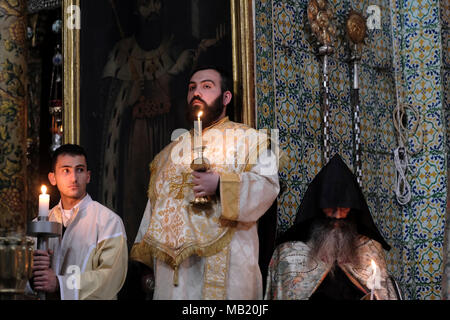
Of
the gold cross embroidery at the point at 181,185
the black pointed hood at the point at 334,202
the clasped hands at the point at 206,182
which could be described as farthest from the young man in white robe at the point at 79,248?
the black pointed hood at the point at 334,202

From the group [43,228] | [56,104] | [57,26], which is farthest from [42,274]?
[57,26]

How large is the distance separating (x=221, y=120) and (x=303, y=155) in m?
1.17

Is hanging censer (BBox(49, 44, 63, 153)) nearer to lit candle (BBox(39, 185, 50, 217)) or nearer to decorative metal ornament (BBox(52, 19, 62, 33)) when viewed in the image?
decorative metal ornament (BBox(52, 19, 62, 33))

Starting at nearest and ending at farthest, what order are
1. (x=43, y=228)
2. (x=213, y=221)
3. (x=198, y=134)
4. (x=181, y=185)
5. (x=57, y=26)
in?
1. (x=43, y=228)
2. (x=198, y=134)
3. (x=213, y=221)
4. (x=181, y=185)
5. (x=57, y=26)

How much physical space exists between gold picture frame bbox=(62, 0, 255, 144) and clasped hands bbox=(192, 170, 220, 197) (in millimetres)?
1157

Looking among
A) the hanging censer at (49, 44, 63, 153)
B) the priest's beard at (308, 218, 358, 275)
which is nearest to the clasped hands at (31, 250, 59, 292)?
the priest's beard at (308, 218, 358, 275)

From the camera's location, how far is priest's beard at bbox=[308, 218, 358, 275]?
623 cm

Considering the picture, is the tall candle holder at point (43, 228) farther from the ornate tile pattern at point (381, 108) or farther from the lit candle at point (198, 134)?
the ornate tile pattern at point (381, 108)

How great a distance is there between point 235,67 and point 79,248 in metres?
2.08

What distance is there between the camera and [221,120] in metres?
6.68

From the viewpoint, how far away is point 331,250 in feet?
20.5

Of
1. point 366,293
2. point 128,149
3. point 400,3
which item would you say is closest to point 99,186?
point 128,149

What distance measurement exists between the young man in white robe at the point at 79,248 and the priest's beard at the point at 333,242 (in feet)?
4.28

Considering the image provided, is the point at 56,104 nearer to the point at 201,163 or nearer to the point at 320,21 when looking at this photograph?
the point at 320,21
